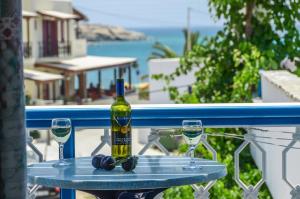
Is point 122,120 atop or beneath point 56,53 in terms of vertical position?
beneath

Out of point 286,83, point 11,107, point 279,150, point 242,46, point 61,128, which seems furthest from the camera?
point 242,46

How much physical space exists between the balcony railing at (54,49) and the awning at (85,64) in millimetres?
575

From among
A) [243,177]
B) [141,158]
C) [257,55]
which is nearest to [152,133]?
[141,158]

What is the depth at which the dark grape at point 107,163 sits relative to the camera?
2.40m

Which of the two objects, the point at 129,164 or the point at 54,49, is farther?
the point at 54,49

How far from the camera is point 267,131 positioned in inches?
118

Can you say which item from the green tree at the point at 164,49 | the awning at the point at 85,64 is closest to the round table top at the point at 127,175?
the awning at the point at 85,64

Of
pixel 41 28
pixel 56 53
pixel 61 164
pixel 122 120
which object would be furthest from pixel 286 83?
pixel 56 53

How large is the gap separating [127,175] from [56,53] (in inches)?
1370

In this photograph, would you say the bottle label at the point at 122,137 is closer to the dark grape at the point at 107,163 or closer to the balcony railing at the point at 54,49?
the dark grape at the point at 107,163

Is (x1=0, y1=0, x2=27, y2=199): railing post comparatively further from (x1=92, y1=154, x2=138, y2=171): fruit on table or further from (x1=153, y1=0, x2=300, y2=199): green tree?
(x1=153, y1=0, x2=300, y2=199): green tree

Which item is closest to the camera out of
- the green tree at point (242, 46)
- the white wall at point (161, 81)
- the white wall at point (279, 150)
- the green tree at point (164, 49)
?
the white wall at point (279, 150)

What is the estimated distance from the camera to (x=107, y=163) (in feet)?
7.88

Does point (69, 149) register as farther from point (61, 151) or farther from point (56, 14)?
point (56, 14)
